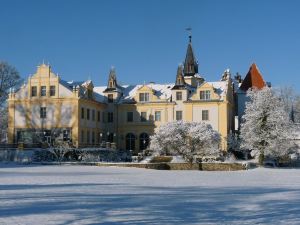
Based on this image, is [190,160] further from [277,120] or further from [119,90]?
[119,90]

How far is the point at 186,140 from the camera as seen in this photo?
119 ft

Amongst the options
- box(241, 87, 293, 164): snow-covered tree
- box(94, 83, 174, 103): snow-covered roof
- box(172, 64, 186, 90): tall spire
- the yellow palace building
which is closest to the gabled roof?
the yellow palace building

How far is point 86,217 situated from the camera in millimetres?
10242

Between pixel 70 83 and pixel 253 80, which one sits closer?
pixel 70 83

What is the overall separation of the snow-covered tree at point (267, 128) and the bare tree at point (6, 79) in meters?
23.8

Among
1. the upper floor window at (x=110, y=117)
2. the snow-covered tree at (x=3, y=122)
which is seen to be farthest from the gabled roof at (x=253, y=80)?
the snow-covered tree at (x=3, y=122)

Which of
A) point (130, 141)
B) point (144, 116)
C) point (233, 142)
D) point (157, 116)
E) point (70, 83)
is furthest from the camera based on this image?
point (130, 141)

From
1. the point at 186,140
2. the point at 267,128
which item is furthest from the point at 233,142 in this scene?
the point at 186,140

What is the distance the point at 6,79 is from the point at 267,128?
26.0 m

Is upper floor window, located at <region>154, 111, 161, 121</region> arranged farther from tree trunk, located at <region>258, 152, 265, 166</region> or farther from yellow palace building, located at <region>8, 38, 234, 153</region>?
tree trunk, located at <region>258, 152, 265, 166</region>

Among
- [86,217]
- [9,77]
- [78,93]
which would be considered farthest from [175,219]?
[9,77]

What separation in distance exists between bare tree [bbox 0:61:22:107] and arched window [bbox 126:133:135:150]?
12.4m

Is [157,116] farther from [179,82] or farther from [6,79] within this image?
[6,79]

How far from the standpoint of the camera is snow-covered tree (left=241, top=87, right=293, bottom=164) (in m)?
36.6
